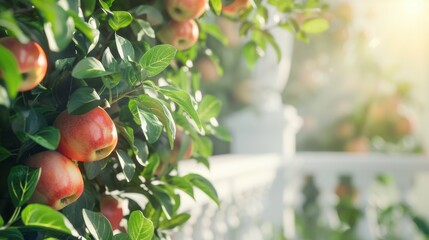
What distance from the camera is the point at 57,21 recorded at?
545mm

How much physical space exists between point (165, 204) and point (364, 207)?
7.81 ft

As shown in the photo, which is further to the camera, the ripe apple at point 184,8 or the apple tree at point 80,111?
the ripe apple at point 184,8

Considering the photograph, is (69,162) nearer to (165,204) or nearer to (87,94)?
(87,94)

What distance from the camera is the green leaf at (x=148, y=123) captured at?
29.4 inches

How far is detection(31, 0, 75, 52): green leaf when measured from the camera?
0.54 metres

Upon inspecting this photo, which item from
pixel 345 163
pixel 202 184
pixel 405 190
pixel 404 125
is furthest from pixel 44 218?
pixel 404 125

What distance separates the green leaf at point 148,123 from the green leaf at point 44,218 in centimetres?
15

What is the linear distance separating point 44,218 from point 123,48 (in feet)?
0.82

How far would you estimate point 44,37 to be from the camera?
71 centimetres

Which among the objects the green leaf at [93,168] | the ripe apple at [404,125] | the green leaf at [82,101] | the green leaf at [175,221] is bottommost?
the ripe apple at [404,125]

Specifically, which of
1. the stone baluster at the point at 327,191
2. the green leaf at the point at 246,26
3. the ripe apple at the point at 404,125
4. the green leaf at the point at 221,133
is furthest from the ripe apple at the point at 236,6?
the ripe apple at the point at 404,125

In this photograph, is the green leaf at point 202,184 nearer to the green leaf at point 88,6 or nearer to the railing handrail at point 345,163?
the green leaf at point 88,6

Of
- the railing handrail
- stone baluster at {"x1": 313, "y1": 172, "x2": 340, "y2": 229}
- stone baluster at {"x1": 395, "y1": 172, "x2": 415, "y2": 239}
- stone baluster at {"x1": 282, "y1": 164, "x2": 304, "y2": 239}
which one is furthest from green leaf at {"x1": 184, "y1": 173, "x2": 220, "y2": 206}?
stone baluster at {"x1": 395, "y1": 172, "x2": 415, "y2": 239}

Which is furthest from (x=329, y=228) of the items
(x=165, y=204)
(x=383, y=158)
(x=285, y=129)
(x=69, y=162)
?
(x=69, y=162)
